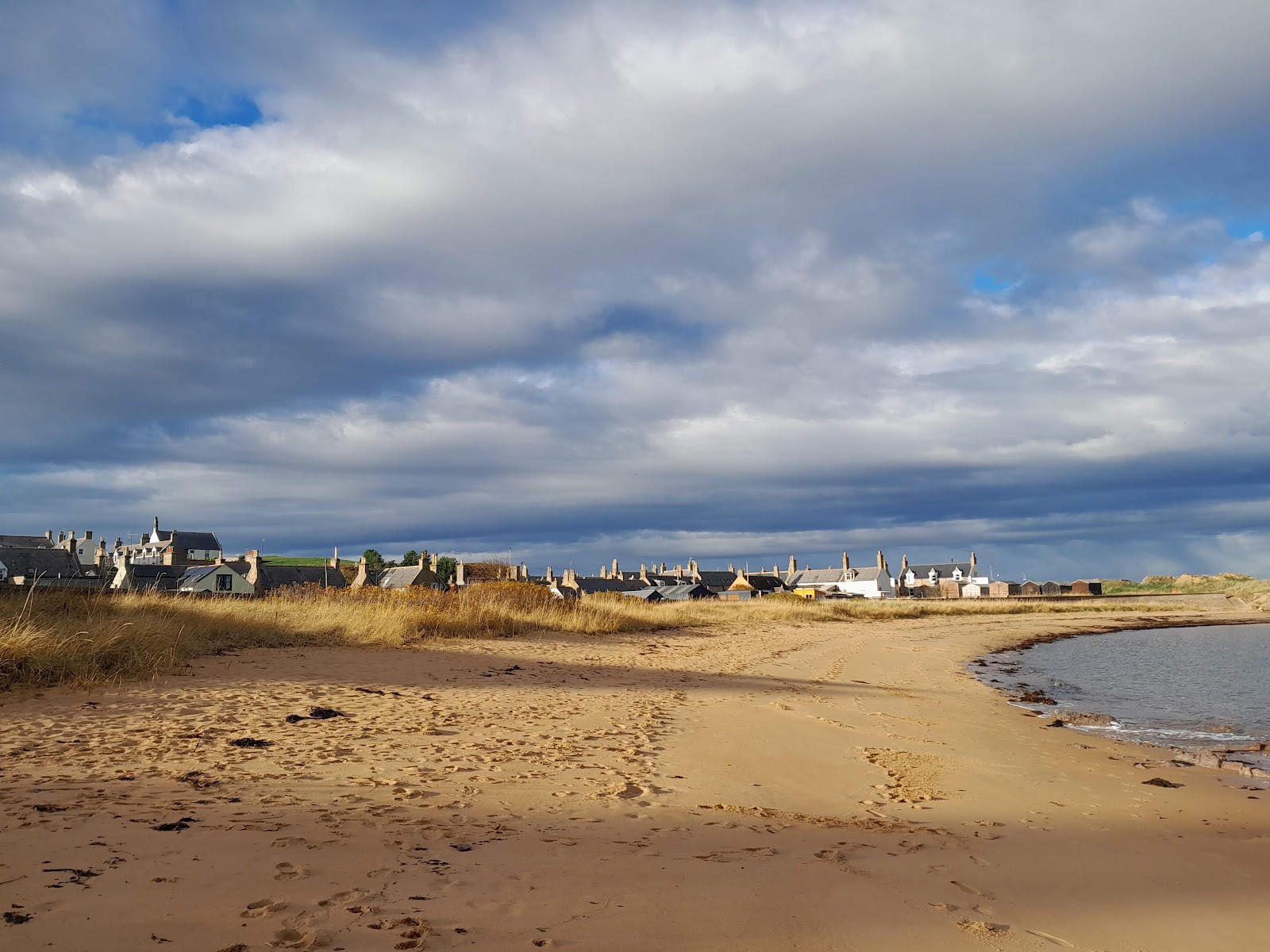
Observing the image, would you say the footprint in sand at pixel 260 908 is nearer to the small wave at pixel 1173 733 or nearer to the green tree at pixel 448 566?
the small wave at pixel 1173 733

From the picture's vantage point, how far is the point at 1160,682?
838 inches

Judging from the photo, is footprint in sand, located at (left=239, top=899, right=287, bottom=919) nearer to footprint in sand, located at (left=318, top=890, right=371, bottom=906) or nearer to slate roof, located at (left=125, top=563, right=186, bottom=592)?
footprint in sand, located at (left=318, top=890, right=371, bottom=906)

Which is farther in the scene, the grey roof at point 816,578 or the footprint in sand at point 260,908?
the grey roof at point 816,578

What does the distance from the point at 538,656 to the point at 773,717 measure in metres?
7.83

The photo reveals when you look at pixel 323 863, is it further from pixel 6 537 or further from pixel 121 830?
pixel 6 537

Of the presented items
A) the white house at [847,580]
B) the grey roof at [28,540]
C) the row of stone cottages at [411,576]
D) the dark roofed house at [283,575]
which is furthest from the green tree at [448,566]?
the white house at [847,580]

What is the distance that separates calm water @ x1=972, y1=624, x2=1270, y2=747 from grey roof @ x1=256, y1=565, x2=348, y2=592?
52711 mm

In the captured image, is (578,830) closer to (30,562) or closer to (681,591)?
(30,562)

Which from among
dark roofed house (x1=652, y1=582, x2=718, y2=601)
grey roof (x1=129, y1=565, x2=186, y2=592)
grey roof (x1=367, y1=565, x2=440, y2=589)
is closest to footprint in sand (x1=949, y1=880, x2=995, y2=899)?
grey roof (x1=129, y1=565, x2=186, y2=592)

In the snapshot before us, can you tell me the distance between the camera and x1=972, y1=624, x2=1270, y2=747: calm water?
1344 centimetres

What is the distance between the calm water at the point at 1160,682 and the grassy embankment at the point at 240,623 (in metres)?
13.0

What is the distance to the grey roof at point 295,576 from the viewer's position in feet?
219

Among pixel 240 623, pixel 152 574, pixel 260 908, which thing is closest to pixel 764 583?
pixel 152 574

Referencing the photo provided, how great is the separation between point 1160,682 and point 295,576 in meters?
64.9
